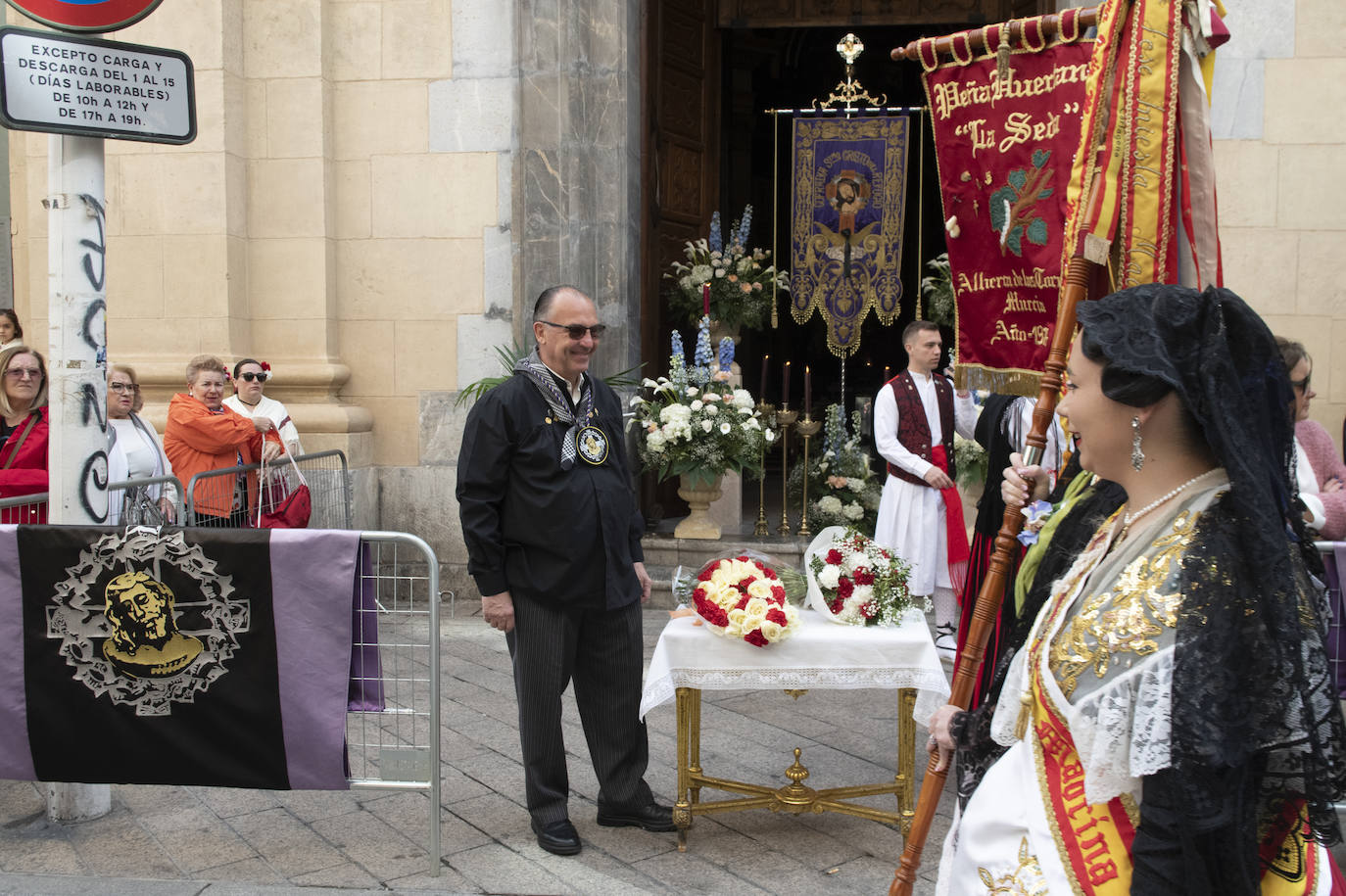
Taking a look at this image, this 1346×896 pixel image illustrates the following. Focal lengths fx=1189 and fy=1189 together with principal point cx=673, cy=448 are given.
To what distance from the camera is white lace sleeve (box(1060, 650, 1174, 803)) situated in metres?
1.84

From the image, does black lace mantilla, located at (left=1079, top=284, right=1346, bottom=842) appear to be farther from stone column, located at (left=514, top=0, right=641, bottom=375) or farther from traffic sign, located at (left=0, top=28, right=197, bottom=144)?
stone column, located at (left=514, top=0, right=641, bottom=375)

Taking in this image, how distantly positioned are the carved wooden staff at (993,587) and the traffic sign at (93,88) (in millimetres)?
3106

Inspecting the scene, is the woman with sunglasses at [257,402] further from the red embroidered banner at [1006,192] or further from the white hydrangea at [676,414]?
the red embroidered banner at [1006,192]

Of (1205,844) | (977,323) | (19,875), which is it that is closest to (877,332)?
(977,323)

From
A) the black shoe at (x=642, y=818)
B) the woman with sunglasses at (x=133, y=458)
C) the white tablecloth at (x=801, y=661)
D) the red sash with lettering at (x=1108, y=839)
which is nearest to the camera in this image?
the red sash with lettering at (x=1108, y=839)

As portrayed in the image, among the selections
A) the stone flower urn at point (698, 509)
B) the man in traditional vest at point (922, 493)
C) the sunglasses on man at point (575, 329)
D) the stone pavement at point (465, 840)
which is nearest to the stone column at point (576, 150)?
the stone flower urn at point (698, 509)

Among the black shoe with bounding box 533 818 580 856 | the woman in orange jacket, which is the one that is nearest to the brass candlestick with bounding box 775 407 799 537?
the woman in orange jacket

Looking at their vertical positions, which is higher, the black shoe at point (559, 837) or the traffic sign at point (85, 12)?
the traffic sign at point (85, 12)

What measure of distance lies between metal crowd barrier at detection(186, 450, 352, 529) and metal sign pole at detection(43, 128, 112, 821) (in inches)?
61.2

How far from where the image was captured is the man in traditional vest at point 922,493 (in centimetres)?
685

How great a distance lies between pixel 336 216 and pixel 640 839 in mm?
5494

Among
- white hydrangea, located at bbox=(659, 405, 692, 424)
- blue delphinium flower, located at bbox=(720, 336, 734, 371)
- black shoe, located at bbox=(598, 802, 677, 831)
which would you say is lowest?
black shoe, located at bbox=(598, 802, 677, 831)

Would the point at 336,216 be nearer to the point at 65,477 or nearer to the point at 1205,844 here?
the point at 65,477

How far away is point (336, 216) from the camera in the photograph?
830 centimetres
